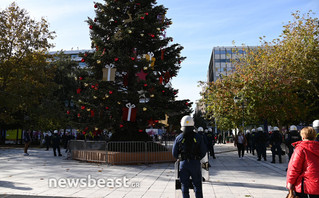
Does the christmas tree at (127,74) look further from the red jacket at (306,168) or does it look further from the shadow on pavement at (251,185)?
the red jacket at (306,168)

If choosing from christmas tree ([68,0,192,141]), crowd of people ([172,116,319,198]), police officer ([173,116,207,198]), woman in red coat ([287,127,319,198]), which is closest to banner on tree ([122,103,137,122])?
christmas tree ([68,0,192,141])

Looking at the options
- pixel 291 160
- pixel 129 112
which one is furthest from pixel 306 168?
pixel 129 112

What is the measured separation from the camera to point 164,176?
33.8ft

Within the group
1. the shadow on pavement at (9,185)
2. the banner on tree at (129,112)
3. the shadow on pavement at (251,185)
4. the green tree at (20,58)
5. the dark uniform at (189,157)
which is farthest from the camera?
the green tree at (20,58)

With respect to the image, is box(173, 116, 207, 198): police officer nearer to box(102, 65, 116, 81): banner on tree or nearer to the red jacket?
the red jacket

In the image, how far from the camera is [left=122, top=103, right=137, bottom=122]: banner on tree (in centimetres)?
1494

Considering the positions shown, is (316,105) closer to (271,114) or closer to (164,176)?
(271,114)

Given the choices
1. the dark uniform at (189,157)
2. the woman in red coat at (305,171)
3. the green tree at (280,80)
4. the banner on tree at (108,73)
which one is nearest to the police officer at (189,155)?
the dark uniform at (189,157)

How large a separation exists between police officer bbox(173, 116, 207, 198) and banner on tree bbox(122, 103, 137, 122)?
9772 millimetres

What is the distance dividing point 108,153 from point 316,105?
88.4ft

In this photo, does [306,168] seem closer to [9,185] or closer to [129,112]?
[9,185]

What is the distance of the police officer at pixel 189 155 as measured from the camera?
5082 mm

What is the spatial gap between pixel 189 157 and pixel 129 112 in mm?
10062

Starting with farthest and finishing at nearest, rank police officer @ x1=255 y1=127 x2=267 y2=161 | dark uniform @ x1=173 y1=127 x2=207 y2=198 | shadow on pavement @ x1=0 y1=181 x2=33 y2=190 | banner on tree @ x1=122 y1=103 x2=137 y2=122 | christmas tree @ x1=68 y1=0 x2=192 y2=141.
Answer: police officer @ x1=255 y1=127 x2=267 y2=161 → christmas tree @ x1=68 y1=0 x2=192 y2=141 → banner on tree @ x1=122 y1=103 x2=137 y2=122 → shadow on pavement @ x1=0 y1=181 x2=33 y2=190 → dark uniform @ x1=173 y1=127 x2=207 y2=198
